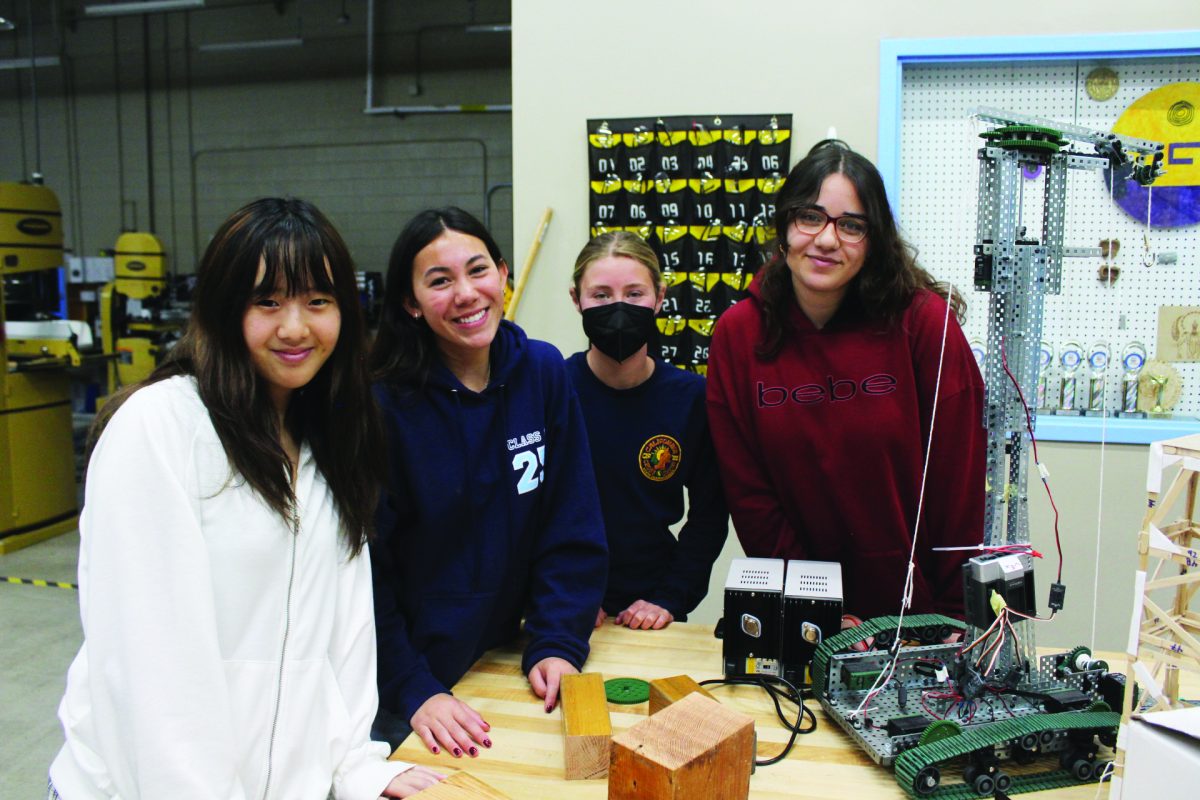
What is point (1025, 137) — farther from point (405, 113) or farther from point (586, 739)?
point (405, 113)

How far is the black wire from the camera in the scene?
124 centimetres

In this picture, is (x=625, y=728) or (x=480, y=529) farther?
(x=480, y=529)

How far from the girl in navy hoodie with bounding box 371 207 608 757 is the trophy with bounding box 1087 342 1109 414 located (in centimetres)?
235

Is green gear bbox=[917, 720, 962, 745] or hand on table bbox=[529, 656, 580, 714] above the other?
green gear bbox=[917, 720, 962, 745]

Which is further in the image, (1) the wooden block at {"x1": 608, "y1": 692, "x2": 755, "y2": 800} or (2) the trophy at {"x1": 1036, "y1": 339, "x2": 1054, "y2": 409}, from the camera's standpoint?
(2) the trophy at {"x1": 1036, "y1": 339, "x2": 1054, "y2": 409}

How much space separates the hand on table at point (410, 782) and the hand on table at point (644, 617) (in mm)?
607

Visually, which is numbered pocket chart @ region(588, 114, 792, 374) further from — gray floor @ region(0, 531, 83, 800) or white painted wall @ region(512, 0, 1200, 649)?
gray floor @ region(0, 531, 83, 800)

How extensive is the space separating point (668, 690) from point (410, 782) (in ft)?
1.27

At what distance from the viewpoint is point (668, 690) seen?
127 cm

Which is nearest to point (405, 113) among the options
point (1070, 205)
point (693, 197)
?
point (693, 197)

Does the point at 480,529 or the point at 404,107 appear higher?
the point at 404,107

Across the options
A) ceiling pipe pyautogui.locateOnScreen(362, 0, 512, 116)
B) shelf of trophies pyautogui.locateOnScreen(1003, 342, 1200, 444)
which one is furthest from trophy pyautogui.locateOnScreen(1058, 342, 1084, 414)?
ceiling pipe pyautogui.locateOnScreen(362, 0, 512, 116)

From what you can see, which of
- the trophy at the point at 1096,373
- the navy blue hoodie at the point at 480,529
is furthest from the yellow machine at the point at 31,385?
the trophy at the point at 1096,373

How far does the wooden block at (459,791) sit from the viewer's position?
961 millimetres
